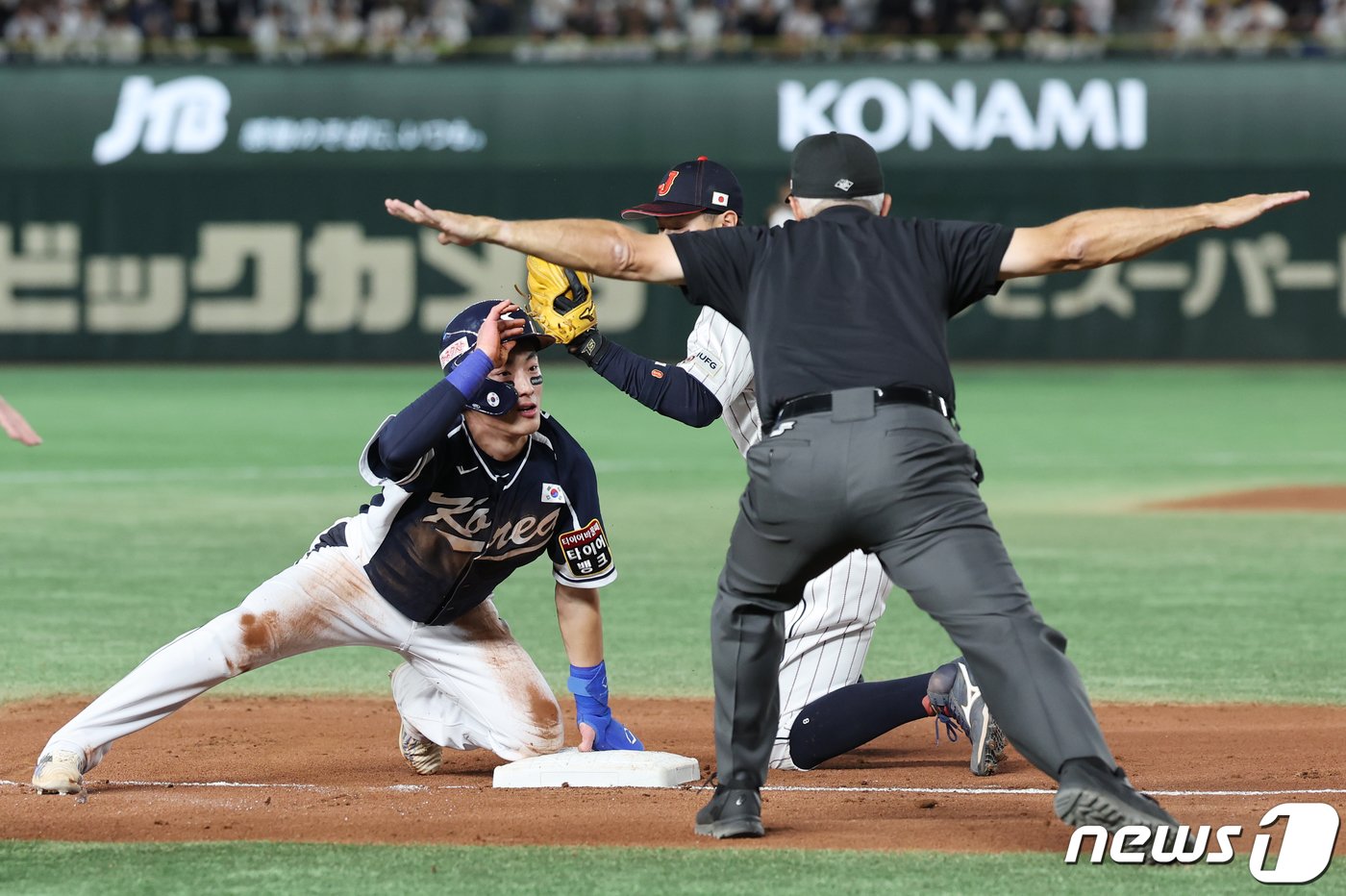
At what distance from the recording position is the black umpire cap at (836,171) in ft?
16.4

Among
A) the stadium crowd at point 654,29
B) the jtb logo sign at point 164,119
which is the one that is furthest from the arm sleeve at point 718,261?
the jtb logo sign at point 164,119

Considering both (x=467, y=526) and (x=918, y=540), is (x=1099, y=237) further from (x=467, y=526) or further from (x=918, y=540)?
(x=467, y=526)

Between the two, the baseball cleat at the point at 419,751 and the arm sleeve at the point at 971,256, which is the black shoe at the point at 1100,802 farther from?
the baseball cleat at the point at 419,751

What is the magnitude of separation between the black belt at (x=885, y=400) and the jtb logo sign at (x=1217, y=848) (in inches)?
43.0

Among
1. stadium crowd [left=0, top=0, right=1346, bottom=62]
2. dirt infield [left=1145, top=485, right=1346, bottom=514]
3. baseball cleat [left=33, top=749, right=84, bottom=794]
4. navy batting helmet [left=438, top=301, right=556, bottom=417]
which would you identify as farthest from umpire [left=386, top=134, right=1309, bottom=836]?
stadium crowd [left=0, top=0, right=1346, bottom=62]

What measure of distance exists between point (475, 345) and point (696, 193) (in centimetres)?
147

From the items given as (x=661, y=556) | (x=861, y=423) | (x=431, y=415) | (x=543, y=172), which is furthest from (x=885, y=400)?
(x=543, y=172)

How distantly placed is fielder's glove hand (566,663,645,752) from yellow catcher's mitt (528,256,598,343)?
1.05 m

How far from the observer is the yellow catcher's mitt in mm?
6062

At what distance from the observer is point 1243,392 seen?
909 inches

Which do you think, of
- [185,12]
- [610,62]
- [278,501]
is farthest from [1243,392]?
[185,12]

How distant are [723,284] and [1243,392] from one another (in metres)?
19.3

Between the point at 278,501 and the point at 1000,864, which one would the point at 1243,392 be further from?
the point at 1000,864

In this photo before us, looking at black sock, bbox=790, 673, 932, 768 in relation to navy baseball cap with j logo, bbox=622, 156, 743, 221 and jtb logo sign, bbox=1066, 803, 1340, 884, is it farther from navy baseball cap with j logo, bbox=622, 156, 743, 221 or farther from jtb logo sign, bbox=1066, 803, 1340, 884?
navy baseball cap with j logo, bbox=622, 156, 743, 221
